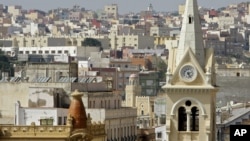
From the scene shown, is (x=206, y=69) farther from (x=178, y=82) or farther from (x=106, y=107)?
(x=106, y=107)

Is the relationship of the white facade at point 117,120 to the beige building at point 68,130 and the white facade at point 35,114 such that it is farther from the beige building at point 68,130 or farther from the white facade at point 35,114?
the beige building at point 68,130

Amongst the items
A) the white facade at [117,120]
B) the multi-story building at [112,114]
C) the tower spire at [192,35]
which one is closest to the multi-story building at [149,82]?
the white facade at [117,120]

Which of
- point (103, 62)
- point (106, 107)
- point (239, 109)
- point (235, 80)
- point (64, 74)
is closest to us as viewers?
point (106, 107)

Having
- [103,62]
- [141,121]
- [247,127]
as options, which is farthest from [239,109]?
[103,62]

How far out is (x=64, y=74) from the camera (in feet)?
231

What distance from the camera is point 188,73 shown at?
48.9 metres

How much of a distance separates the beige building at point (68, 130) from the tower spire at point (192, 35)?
9087mm

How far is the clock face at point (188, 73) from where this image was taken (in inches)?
1921

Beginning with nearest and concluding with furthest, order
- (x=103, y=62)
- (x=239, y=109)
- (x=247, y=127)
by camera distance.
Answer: (x=247, y=127)
(x=239, y=109)
(x=103, y=62)

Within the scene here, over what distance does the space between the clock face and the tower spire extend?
0.24m

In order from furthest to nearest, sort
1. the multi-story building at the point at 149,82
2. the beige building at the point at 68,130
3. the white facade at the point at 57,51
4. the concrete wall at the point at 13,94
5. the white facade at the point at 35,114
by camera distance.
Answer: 1. the white facade at the point at 57,51
2. the multi-story building at the point at 149,82
3. the concrete wall at the point at 13,94
4. the white facade at the point at 35,114
5. the beige building at the point at 68,130

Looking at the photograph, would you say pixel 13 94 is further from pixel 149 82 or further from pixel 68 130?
pixel 149 82

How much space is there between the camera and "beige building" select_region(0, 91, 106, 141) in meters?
38.5

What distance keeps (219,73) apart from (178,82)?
44620 millimetres
